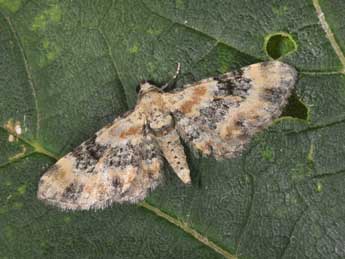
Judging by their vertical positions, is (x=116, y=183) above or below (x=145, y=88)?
below

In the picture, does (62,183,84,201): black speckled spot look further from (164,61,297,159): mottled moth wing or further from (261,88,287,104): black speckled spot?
(261,88,287,104): black speckled spot

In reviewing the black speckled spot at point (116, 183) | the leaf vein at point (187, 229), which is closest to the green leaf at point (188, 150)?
the leaf vein at point (187, 229)

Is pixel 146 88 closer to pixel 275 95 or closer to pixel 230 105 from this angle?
pixel 230 105

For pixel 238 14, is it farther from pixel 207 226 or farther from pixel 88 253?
pixel 88 253

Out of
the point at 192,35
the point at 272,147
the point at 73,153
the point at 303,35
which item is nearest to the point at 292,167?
the point at 272,147

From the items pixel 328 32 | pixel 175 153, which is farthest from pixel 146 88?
pixel 328 32

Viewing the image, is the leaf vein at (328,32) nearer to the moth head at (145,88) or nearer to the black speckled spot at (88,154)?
the moth head at (145,88)
